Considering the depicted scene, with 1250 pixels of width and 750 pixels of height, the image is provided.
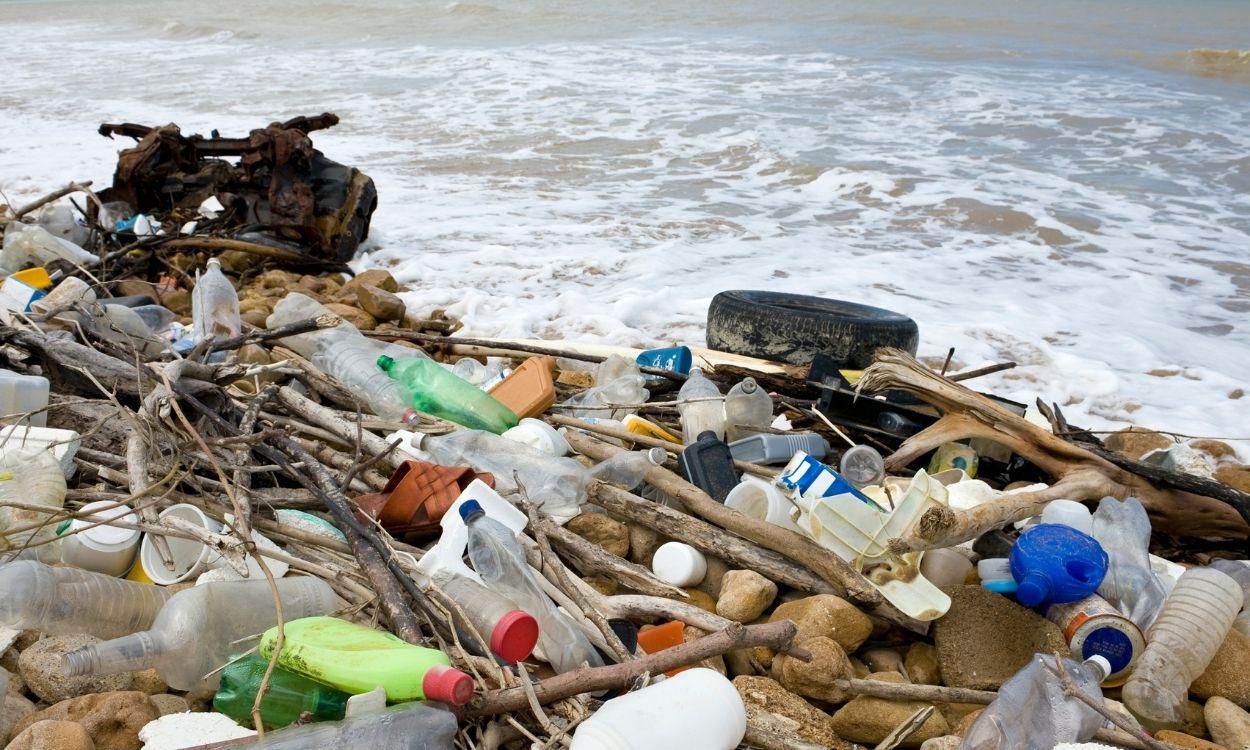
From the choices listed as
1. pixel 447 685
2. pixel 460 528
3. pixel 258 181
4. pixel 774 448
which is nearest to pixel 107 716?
pixel 447 685

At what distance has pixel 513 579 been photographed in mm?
2080

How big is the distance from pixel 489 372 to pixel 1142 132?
975cm

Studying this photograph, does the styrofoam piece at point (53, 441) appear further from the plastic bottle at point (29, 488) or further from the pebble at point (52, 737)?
the pebble at point (52, 737)

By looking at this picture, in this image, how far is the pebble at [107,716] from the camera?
1.65 m

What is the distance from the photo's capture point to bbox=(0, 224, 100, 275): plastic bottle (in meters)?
4.62

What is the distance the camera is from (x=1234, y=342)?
5.35 m

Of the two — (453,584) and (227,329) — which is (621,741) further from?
(227,329)

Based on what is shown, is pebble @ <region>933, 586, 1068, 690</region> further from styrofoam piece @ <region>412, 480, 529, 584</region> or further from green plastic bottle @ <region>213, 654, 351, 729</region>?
green plastic bottle @ <region>213, 654, 351, 729</region>

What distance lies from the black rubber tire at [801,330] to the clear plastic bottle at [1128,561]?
1.24 m

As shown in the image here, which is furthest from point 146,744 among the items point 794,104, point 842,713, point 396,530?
point 794,104

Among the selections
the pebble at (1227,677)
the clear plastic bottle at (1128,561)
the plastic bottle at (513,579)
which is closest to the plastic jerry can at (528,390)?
the plastic bottle at (513,579)

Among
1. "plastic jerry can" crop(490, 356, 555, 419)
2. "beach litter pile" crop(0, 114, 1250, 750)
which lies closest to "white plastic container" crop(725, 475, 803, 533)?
"beach litter pile" crop(0, 114, 1250, 750)

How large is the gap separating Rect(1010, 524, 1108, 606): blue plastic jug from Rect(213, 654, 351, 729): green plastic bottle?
1.47m

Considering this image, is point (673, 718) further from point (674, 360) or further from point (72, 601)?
point (674, 360)
